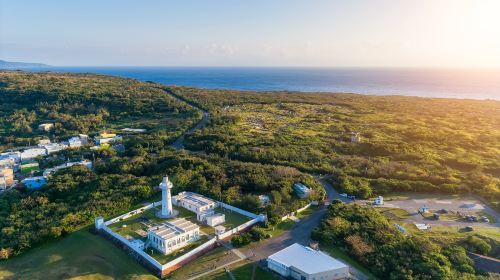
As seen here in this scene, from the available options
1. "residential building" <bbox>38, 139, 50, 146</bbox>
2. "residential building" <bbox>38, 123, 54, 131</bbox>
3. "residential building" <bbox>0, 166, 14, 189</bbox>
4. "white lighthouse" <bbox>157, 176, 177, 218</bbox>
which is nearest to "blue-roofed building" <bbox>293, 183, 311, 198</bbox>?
"white lighthouse" <bbox>157, 176, 177, 218</bbox>

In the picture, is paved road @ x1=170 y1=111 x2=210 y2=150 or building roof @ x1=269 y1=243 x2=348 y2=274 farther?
paved road @ x1=170 y1=111 x2=210 y2=150

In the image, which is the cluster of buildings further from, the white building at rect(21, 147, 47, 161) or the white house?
the white house

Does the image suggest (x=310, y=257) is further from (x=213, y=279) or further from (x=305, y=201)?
(x=305, y=201)

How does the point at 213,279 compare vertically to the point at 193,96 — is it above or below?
below

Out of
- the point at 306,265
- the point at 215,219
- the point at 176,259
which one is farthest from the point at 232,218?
the point at 306,265

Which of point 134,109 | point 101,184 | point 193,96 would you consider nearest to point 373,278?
point 101,184

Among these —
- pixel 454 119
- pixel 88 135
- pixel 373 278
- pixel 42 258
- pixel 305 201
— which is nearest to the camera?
pixel 373 278
